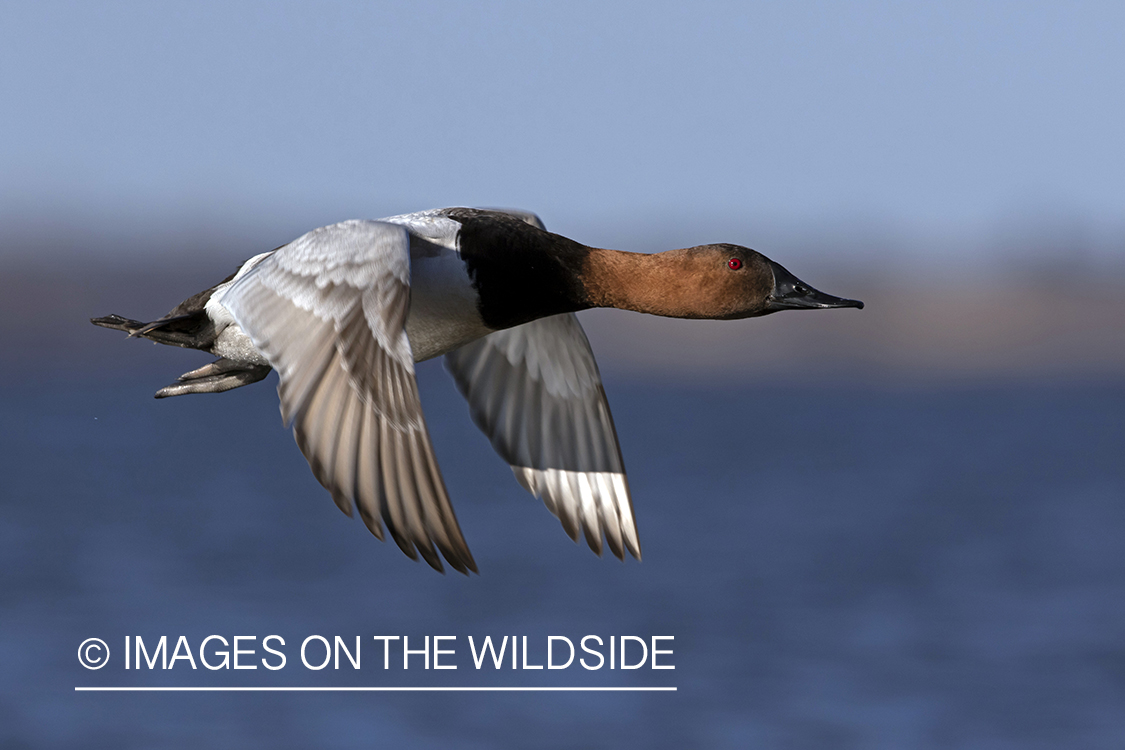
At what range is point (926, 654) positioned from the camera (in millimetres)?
38688

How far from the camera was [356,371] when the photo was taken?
5664mm

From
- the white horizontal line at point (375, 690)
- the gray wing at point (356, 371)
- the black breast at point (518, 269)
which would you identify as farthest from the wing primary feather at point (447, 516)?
the white horizontal line at point (375, 690)

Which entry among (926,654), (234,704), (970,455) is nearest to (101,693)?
(234,704)

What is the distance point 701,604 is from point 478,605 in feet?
24.6

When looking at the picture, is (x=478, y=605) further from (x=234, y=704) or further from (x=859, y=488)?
(x=859, y=488)

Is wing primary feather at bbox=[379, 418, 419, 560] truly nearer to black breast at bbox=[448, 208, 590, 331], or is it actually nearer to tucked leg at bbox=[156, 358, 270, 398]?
black breast at bbox=[448, 208, 590, 331]

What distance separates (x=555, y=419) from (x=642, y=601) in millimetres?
36356

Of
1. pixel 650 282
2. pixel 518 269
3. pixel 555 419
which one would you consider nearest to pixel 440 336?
pixel 518 269

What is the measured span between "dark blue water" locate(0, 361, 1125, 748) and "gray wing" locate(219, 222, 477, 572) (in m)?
25.8

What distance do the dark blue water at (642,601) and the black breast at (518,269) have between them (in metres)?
24.7

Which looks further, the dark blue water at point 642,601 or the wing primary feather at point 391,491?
the dark blue water at point 642,601

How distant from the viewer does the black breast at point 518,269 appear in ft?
22.8

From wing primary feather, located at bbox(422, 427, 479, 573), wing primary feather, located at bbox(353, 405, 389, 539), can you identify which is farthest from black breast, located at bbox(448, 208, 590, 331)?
wing primary feather, located at bbox(422, 427, 479, 573)

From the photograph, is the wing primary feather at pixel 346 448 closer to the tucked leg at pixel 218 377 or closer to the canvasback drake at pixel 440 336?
the canvasback drake at pixel 440 336
